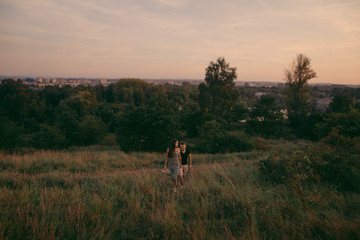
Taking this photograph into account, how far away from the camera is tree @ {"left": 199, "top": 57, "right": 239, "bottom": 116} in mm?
37188

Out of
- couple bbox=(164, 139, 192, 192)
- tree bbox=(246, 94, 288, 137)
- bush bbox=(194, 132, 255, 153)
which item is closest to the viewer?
couple bbox=(164, 139, 192, 192)

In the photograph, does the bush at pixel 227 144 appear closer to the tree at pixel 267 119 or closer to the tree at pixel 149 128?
the tree at pixel 149 128

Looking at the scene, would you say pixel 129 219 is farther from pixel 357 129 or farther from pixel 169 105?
pixel 357 129

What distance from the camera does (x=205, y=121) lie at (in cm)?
2862

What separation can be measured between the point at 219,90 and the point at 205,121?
1097 cm

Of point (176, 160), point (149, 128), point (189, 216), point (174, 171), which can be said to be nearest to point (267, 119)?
point (149, 128)

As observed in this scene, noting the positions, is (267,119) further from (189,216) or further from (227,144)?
(189,216)

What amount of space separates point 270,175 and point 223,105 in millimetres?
32310

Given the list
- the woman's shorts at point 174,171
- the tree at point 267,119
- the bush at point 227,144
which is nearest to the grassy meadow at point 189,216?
the woman's shorts at point 174,171

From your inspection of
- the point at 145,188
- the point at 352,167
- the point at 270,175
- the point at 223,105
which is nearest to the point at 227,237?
the point at 145,188

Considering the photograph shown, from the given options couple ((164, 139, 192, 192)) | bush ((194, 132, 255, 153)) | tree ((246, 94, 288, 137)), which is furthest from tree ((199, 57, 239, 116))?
couple ((164, 139, 192, 192))

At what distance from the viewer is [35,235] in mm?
2891

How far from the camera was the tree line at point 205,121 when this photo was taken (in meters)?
20.7

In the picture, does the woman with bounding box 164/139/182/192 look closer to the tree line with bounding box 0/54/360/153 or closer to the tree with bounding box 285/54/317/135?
the tree line with bounding box 0/54/360/153
